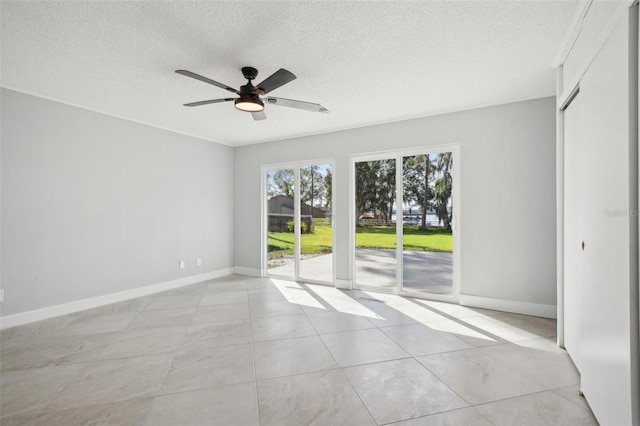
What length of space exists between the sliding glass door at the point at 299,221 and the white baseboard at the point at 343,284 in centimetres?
20

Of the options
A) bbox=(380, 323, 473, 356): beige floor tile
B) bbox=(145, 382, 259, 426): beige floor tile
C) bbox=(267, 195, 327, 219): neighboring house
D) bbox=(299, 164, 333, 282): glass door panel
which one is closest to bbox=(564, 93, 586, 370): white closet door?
bbox=(380, 323, 473, 356): beige floor tile

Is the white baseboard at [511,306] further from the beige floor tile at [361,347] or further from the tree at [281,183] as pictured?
the tree at [281,183]

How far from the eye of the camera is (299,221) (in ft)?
17.9

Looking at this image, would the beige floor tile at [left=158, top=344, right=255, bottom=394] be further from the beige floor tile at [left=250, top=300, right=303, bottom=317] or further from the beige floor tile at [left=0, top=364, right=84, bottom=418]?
the beige floor tile at [left=250, top=300, right=303, bottom=317]

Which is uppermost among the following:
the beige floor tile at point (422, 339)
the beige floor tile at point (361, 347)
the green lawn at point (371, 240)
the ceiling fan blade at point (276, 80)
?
the ceiling fan blade at point (276, 80)

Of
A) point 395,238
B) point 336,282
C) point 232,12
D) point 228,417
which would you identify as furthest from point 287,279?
point 232,12

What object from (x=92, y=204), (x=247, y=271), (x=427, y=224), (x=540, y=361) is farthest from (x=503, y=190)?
(x=92, y=204)

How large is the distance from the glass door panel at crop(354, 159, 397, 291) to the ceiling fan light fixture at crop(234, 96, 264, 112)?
242cm

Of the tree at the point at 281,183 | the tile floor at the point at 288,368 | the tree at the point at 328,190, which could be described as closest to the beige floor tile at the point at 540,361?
the tile floor at the point at 288,368

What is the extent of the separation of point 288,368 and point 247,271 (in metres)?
3.71

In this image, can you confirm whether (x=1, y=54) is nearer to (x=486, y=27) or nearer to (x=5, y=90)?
(x=5, y=90)

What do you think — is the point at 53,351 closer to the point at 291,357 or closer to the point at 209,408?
the point at 209,408

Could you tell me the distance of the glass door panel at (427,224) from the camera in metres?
4.17

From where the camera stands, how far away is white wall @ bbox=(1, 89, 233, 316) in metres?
3.28
